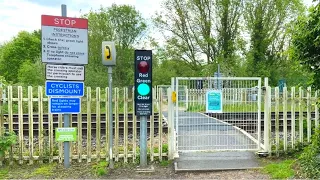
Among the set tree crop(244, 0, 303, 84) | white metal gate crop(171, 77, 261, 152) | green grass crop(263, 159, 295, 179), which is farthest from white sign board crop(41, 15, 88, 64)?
tree crop(244, 0, 303, 84)

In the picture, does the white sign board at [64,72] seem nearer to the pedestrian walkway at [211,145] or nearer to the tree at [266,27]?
the pedestrian walkway at [211,145]

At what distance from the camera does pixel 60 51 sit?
575 centimetres

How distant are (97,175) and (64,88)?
1899 mm

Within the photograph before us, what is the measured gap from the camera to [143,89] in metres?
6.06

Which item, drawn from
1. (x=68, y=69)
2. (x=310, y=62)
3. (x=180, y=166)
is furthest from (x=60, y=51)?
(x=310, y=62)

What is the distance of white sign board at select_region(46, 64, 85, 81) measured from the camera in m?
5.71

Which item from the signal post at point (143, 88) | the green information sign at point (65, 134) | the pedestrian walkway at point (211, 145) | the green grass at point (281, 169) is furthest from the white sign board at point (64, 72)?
the green grass at point (281, 169)

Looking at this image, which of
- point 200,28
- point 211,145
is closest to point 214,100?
point 211,145

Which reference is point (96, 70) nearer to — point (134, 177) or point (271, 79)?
point (271, 79)

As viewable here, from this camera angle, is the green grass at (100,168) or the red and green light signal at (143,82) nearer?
the green grass at (100,168)

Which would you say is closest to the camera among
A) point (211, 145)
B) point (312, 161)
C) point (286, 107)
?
point (312, 161)

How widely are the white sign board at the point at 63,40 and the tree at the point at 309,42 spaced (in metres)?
4.53

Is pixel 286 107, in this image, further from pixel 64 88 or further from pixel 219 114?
pixel 64 88

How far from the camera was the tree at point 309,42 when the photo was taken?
5.64 m
